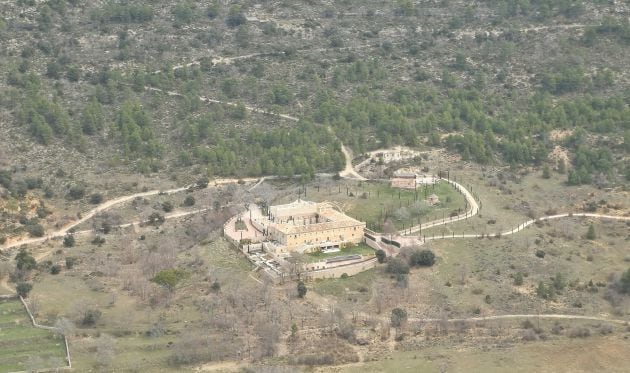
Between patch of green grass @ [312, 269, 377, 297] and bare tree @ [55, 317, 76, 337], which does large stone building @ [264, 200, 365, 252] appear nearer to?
patch of green grass @ [312, 269, 377, 297]

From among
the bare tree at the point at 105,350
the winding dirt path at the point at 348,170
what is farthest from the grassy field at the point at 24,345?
the winding dirt path at the point at 348,170

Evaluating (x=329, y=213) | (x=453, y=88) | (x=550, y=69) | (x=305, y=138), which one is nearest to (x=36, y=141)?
(x=305, y=138)

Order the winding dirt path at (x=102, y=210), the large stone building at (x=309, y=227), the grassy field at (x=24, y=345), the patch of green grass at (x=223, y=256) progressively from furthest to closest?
the winding dirt path at (x=102, y=210) < the large stone building at (x=309, y=227) < the patch of green grass at (x=223, y=256) < the grassy field at (x=24, y=345)

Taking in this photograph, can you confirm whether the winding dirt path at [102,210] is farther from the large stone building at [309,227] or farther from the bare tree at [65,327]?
the bare tree at [65,327]

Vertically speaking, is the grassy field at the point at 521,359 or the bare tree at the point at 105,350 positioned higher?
the bare tree at the point at 105,350

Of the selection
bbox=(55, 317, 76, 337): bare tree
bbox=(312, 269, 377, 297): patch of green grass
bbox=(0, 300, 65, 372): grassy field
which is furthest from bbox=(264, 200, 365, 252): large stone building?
bbox=(0, 300, 65, 372): grassy field

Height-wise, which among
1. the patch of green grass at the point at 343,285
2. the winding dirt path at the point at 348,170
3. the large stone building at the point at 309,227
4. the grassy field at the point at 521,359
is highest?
the large stone building at the point at 309,227
